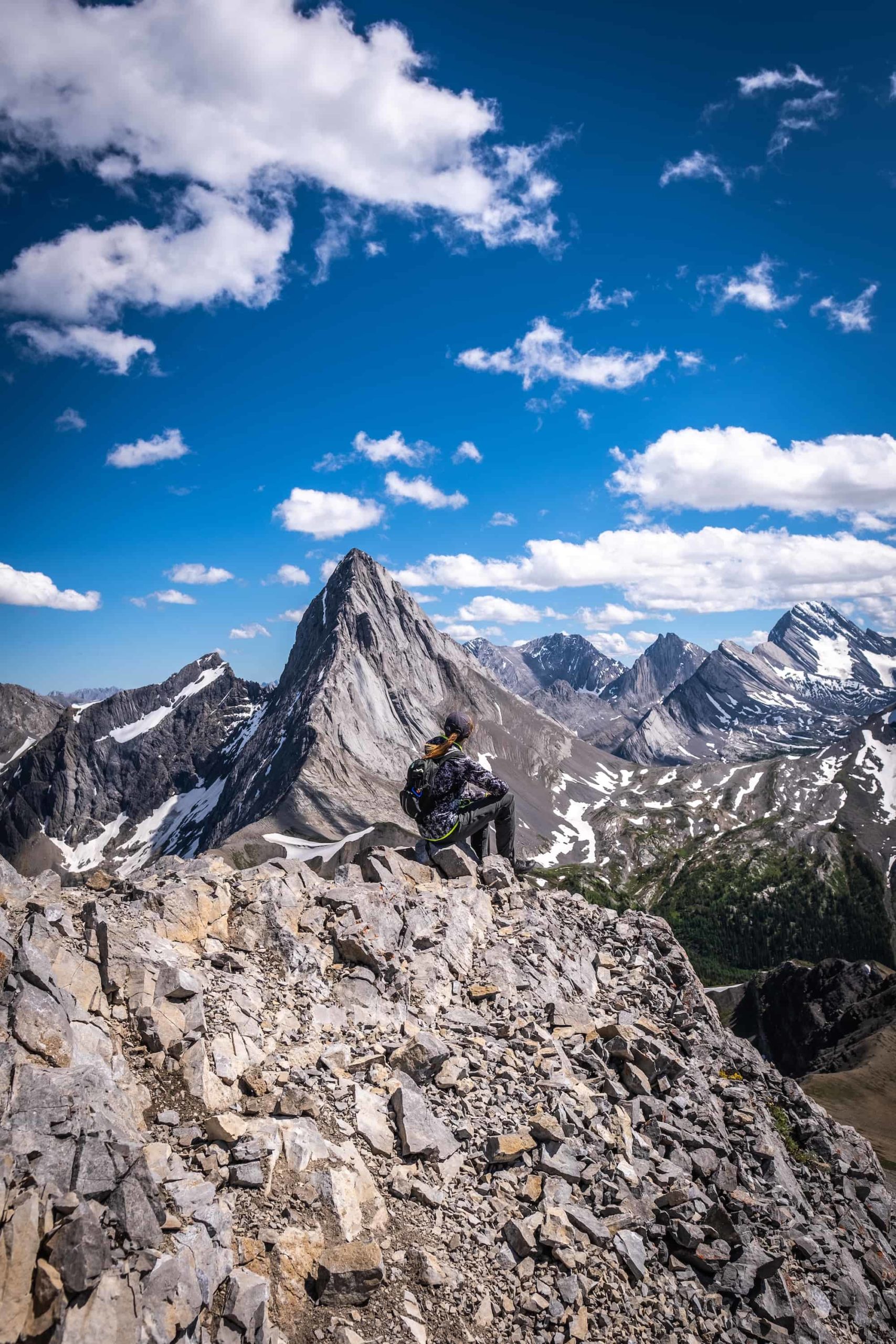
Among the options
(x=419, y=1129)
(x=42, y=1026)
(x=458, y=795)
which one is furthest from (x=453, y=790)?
(x=42, y=1026)

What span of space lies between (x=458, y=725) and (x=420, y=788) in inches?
81.0

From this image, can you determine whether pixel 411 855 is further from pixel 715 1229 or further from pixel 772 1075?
pixel 772 1075

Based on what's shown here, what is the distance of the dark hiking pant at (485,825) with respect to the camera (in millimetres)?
18531

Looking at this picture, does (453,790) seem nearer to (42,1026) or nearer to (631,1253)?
(631,1253)

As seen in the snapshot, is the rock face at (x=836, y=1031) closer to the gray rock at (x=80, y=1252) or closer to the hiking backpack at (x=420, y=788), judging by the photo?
the hiking backpack at (x=420, y=788)

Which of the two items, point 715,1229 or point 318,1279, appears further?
point 715,1229

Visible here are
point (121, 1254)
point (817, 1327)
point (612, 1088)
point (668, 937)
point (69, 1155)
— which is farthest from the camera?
point (668, 937)

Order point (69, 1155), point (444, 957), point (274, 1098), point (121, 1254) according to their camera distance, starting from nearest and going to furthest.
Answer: point (121, 1254), point (69, 1155), point (274, 1098), point (444, 957)

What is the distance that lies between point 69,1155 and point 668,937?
1803 cm

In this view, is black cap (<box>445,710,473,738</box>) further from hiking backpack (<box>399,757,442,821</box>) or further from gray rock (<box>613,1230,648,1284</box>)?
gray rock (<box>613,1230,648,1284</box>)

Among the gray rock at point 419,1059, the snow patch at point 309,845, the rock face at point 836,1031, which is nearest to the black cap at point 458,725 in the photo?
the gray rock at point 419,1059

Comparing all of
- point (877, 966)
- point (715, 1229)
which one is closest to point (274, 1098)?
point (715, 1229)

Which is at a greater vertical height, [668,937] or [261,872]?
[261,872]

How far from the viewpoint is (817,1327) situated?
11891 mm
